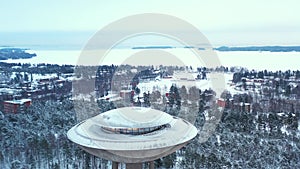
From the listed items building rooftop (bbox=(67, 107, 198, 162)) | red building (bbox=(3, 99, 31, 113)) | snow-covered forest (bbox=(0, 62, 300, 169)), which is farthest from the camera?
red building (bbox=(3, 99, 31, 113))

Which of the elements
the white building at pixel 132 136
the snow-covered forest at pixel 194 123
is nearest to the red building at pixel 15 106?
the snow-covered forest at pixel 194 123

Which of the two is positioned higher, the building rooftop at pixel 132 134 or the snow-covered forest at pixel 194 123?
the building rooftop at pixel 132 134

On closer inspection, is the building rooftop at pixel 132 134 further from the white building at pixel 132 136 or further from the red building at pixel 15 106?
the red building at pixel 15 106

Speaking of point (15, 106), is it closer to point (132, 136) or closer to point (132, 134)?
point (132, 134)

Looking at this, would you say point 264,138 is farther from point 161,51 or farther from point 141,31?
point 141,31

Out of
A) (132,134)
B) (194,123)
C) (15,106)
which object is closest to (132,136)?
(132,134)

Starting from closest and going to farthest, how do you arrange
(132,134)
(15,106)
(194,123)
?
(132,134) → (194,123) → (15,106)

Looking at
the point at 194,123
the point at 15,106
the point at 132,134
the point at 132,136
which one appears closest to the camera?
the point at 132,136

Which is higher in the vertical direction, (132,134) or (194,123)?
(132,134)

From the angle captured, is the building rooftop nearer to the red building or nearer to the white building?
the white building

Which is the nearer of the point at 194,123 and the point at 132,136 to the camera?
the point at 132,136

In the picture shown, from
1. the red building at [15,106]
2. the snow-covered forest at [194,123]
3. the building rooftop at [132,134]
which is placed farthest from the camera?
the red building at [15,106]

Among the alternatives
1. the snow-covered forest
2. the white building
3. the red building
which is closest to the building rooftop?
the white building
